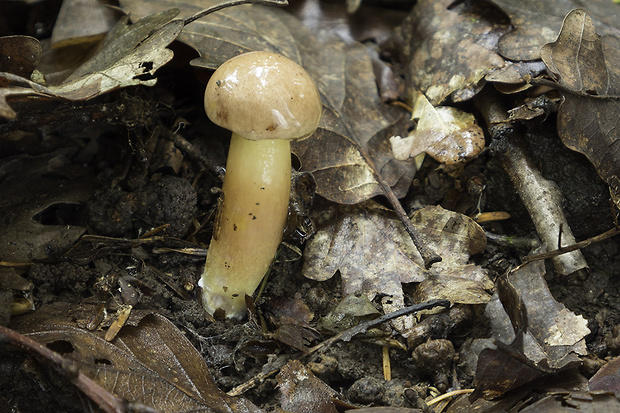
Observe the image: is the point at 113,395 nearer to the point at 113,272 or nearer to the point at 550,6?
the point at 113,272

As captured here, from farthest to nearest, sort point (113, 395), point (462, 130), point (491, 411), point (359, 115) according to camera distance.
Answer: point (359, 115) < point (462, 130) < point (491, 411) < point (113, 395)

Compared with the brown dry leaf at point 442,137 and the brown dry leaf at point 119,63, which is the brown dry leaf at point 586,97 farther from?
the brown dry leaf at point 119,63

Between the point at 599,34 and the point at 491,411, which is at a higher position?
the point at 599,34

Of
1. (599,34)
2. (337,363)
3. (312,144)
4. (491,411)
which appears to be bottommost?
(337,363)

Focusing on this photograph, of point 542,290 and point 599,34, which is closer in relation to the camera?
point 542,290

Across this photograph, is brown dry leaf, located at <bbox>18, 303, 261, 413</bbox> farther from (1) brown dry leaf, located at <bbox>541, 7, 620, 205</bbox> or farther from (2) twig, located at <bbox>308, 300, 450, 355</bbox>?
(1) brown dry leaf, located at <bbox>541, 7, 620, 205</bbox>

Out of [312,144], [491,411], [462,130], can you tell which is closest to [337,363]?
[491,411]
